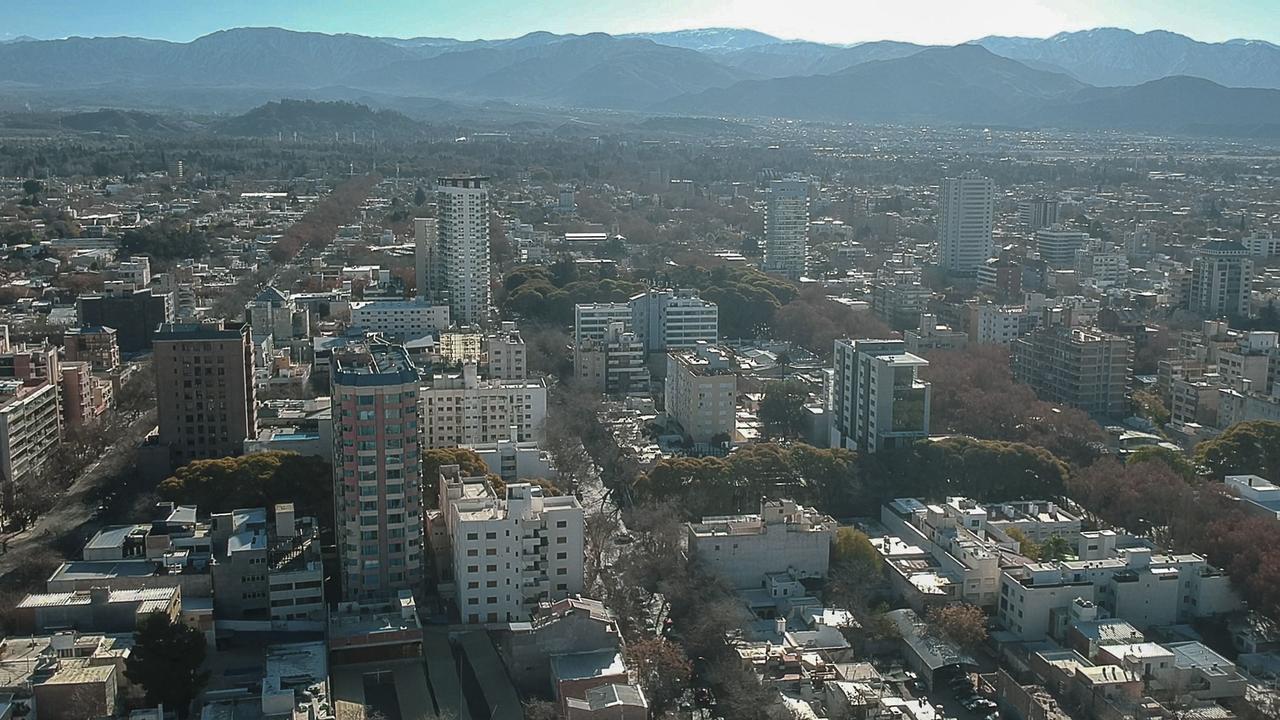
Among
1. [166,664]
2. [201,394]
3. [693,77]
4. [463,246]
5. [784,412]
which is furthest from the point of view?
[693,77]

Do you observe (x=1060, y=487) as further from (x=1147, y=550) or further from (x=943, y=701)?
(x=943, y=701)

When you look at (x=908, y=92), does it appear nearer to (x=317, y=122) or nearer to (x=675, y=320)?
(x=317, y=122)

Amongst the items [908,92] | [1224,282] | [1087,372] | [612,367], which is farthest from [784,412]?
[908,92]

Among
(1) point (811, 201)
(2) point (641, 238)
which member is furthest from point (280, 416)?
(1) point (811, 201)

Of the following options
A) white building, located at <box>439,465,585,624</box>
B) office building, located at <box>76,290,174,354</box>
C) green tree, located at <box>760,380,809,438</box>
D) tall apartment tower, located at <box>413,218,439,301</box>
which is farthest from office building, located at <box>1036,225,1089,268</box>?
white building, located at <box>439,465,585,624</box>

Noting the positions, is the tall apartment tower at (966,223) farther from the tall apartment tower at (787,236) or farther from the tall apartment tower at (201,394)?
the tall apartment tower at (201,394)

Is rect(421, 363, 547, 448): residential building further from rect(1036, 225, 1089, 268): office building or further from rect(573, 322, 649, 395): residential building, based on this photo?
rect(1036, 225, 1089, 268): office building
